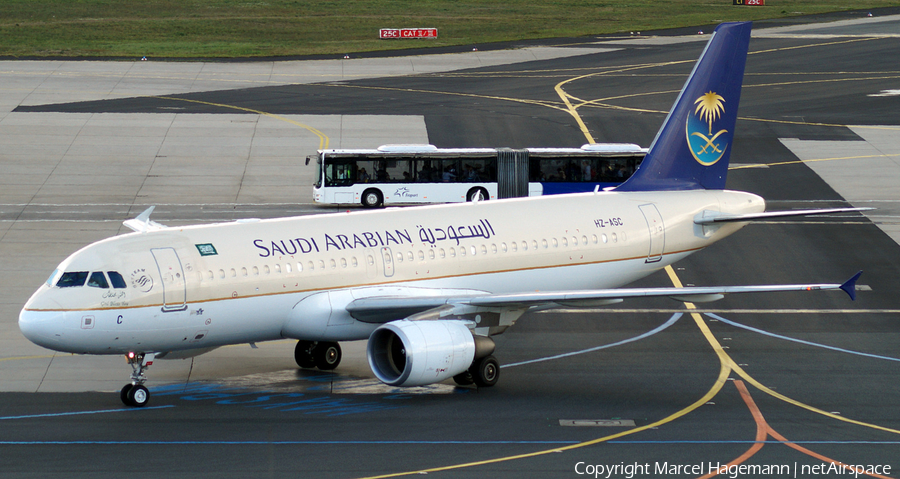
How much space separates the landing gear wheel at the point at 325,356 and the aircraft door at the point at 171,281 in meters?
6.46

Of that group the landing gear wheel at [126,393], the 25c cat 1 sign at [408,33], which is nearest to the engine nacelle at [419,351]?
the landing gear wheel at [126,393]

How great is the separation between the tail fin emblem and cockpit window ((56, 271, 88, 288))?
2311 centimetres

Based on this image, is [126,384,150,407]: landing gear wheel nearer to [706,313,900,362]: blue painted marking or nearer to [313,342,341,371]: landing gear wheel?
[313,342,341,371]: landing gear wheel

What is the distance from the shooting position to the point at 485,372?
114 ft

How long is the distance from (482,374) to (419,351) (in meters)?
3.71

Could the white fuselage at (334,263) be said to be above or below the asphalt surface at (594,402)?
above

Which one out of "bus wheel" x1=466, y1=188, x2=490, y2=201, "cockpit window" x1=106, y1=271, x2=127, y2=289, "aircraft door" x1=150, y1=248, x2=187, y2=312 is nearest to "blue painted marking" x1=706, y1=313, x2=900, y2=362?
"aircraft door" x1=150, y1=248, x2=187, y2=312

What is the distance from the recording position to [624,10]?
164250mm

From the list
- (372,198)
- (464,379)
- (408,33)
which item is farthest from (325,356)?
(408,33)

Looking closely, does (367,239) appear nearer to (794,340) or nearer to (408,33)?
(794,340)

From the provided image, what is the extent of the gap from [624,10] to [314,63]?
68130mm

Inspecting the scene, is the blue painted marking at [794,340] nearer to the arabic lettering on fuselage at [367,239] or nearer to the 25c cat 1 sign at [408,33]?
the arabic lettering on fuselage at [367,239]

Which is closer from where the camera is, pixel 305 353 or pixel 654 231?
pixel 305 353

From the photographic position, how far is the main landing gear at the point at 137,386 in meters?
31.8
